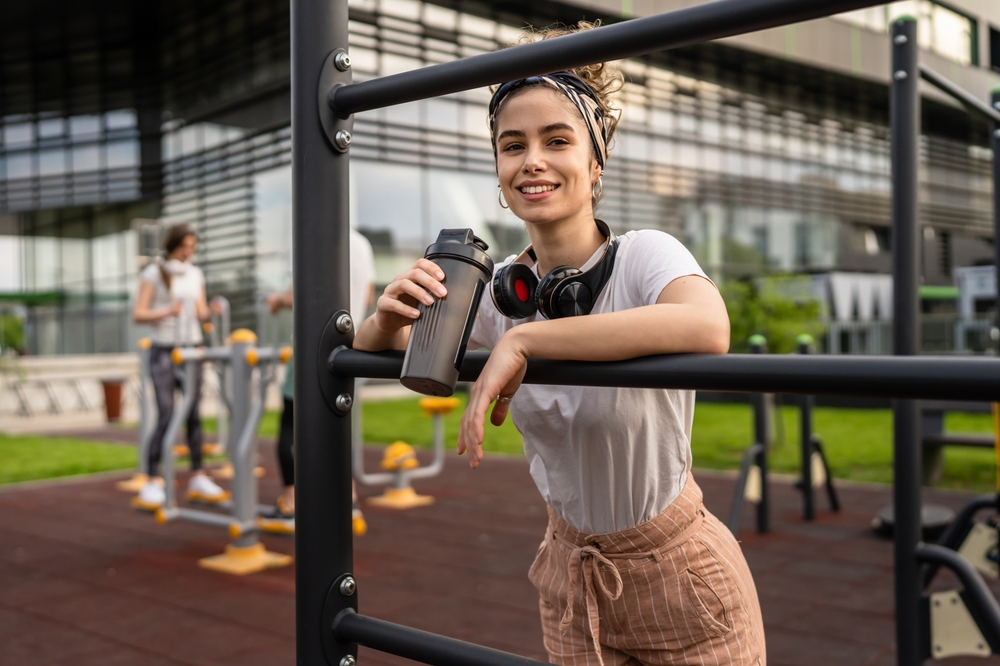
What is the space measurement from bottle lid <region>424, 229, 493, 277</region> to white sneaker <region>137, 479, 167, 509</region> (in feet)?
15.7

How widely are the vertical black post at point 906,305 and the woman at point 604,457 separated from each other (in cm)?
121

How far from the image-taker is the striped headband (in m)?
1.27

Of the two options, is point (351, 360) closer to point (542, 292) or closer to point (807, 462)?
point (542, 292)

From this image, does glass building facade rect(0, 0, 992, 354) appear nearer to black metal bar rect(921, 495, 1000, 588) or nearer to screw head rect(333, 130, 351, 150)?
black metal bar rect(921, 495, 1000, 588)

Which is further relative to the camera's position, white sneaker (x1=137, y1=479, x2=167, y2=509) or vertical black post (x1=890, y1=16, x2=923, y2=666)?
white sneaker (x1=137, y1=479, x2=167, y2=509)

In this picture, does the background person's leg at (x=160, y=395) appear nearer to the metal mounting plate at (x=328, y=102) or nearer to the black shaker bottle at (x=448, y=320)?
the metal mounting plate at (x=328, y=102)

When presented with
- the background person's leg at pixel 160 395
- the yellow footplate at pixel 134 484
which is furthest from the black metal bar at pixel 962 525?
the yellow footplate at pixel 134 484

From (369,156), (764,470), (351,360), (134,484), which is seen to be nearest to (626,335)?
(351,360)

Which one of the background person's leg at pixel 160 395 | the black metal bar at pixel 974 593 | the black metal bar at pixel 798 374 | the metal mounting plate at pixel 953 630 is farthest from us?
the background person's leg at pixel 160 395

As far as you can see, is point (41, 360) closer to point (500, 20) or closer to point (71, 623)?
point (500, 20)

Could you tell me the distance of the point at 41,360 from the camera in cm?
1402

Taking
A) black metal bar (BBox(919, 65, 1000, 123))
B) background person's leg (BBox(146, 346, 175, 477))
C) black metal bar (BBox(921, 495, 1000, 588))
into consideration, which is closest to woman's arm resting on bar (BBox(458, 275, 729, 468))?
black metal bar (BBox(919, 65, 1000, 123))

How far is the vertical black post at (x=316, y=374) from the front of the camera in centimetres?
114

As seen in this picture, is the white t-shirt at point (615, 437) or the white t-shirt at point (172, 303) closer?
the white t-shirt at point (615, 437)
